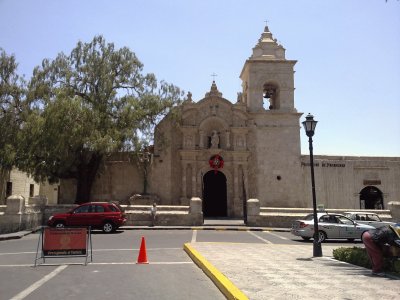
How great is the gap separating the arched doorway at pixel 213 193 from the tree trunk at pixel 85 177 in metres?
9.03

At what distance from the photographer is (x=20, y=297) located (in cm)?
703

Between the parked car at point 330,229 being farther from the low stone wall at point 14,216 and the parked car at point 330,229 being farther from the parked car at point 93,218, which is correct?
the low stone wall at point 14,216

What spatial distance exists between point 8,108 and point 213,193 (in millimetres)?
16888

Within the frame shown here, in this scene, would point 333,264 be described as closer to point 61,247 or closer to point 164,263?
point 164,263

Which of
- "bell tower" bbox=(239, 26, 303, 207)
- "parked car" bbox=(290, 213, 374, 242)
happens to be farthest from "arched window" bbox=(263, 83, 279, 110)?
"parked car" bbox=(290, 213, 374, 242)

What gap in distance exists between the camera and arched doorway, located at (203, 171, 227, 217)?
3306 cm

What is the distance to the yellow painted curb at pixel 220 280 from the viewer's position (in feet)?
21.5

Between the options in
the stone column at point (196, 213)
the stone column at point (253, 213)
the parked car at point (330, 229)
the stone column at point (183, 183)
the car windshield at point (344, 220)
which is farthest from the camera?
the stone column at point (183, 183)

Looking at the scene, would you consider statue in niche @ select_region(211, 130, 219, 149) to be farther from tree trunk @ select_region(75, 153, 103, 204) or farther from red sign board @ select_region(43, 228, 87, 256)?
red sign board @ select_region(43, 228, 87, 256)

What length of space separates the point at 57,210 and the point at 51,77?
9516 millimetres

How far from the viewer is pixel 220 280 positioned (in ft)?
25.3

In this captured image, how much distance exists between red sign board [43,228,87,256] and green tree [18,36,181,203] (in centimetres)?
1487

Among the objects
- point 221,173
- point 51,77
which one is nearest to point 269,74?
point 221,173

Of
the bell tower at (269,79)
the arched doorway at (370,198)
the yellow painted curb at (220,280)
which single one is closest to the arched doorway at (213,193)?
the bell tower at (269,79)
